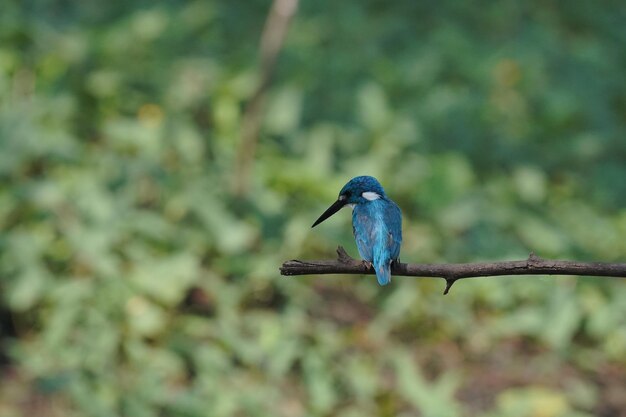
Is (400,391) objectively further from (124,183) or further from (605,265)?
(605,265)

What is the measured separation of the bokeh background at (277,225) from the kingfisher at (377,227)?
2567 millimetres

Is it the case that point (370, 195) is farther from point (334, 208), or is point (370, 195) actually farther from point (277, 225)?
point (277, 225)

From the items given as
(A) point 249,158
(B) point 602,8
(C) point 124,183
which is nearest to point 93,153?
(C) point 124,183

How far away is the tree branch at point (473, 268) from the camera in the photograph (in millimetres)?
1187

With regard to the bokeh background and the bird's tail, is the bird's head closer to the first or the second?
the bird's tail

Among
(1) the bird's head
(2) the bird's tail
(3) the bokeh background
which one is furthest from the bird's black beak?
(3) the bokeh background

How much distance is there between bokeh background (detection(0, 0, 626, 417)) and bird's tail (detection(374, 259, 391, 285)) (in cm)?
261

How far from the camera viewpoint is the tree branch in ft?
3.89

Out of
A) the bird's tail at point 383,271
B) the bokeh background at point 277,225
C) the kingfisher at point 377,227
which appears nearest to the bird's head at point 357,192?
the kingfisher at point 377,227

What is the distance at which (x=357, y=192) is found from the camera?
131 centimetres

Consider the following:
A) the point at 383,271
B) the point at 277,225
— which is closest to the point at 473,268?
the point at 383,271

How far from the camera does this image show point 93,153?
17.1 ft

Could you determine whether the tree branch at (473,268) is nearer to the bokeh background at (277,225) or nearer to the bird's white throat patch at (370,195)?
the bird's white throat patch at (370,195)

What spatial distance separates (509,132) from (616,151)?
→ 3.14 feet
